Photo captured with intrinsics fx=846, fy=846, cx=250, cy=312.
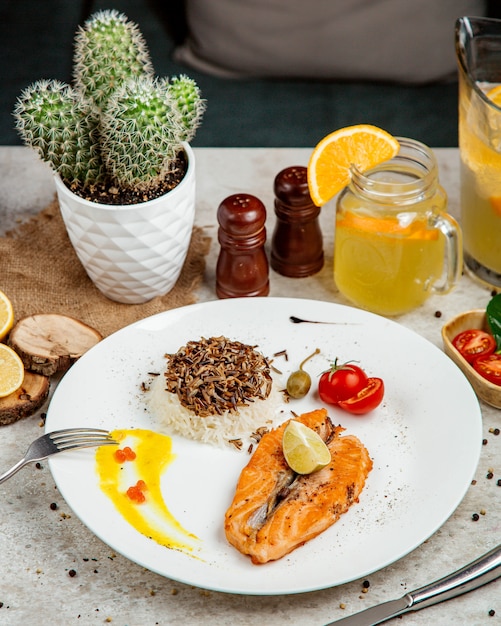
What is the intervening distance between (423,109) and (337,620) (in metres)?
3.15

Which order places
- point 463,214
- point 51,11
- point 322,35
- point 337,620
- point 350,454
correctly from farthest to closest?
point 51,11, point 322,35, point 463,214, point 350,454, point 337,620

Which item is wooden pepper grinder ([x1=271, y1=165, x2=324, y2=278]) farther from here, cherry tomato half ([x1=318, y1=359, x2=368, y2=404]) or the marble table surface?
the marble table surface

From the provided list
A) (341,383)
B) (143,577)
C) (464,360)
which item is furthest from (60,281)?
(464,360)

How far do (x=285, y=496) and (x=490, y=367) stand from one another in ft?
2.28

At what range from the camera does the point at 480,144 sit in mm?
2414

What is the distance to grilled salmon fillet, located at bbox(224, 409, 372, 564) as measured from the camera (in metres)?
1.77

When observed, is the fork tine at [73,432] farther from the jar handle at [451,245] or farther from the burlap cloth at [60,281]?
the jar handle at [451,245]

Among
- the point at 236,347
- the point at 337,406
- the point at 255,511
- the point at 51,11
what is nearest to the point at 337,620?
the point at 255,511

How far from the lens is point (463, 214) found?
262 centimetres

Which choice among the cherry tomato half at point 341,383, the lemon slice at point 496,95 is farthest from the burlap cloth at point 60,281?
the lemon slice at point 496,95

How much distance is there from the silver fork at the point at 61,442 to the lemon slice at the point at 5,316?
425 mm

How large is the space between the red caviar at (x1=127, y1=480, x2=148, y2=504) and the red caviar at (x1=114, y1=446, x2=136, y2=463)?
9cm

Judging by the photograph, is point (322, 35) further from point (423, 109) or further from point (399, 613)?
point (399, 613)

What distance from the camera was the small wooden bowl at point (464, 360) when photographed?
2197mm
